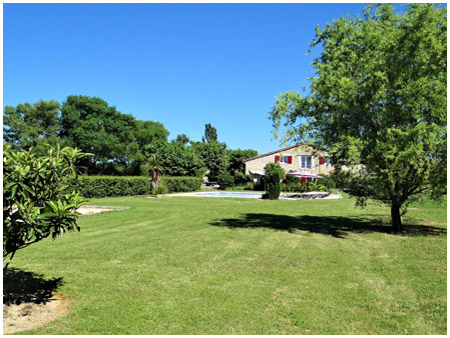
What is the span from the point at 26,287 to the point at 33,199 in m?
2.01

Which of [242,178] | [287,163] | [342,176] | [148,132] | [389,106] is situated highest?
[148,132]

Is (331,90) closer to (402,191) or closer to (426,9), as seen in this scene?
(426,9)

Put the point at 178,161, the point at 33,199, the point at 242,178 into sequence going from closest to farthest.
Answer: the point at 33,199, the point at 178,161, the point at 242,178

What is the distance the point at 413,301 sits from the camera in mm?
5316

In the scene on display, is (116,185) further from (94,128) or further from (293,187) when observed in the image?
(94,128)

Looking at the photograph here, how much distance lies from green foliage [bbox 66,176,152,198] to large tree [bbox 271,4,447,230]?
19389mm

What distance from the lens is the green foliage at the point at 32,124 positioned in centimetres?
4475

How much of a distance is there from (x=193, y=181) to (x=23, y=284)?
3678 cm

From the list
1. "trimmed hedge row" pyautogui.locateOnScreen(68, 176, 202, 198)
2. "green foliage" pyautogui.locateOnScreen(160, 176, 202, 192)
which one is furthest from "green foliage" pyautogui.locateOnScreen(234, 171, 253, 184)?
"trimmed hedge row" pyautogui.locateOnScreen(68, 176, 202, 198)

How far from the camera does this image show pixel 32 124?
1859 inches

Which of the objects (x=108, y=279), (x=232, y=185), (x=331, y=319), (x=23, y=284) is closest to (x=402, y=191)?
(x=331, y=319)

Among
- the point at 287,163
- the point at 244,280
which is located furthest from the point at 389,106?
the point at 287,163

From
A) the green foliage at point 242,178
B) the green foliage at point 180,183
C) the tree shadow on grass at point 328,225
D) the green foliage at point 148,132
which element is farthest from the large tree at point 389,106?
the green foliage at point 148,132

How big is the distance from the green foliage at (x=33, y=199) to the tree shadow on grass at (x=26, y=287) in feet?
3.01
